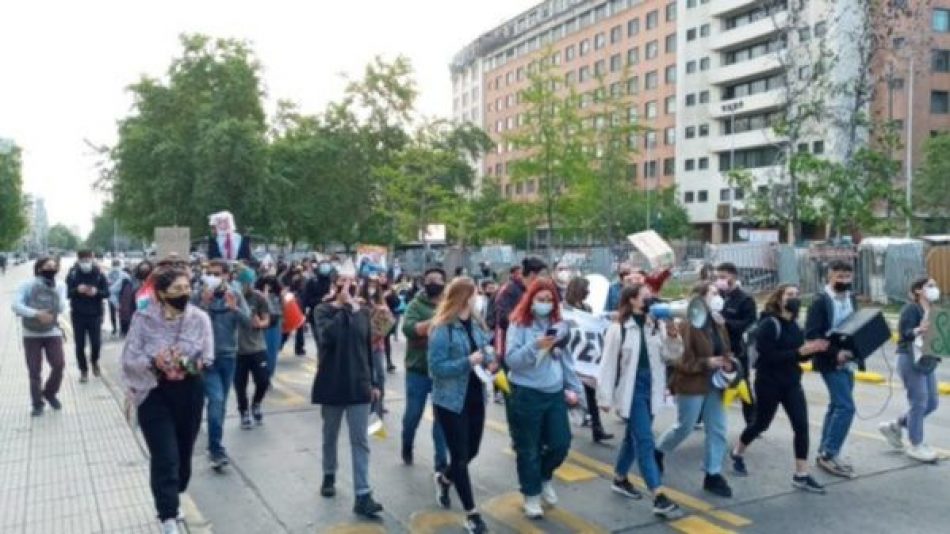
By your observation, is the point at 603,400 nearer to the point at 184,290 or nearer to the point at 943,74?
the point at 184,290

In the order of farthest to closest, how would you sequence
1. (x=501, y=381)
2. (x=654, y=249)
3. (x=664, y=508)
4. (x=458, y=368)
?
(x=654, y=249)
(x=501, y=381)
(x=664, y=508)
(x=458, y=368)

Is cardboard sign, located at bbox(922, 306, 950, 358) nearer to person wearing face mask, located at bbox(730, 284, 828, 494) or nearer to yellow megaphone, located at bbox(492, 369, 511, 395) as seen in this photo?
person wearing face mask, located at bbox(730, 284, 828, 494)

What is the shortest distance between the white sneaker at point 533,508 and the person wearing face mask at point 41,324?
6.35m

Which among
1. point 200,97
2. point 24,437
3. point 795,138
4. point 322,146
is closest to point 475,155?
point 322,146

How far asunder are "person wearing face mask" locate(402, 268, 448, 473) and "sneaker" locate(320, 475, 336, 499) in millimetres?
883

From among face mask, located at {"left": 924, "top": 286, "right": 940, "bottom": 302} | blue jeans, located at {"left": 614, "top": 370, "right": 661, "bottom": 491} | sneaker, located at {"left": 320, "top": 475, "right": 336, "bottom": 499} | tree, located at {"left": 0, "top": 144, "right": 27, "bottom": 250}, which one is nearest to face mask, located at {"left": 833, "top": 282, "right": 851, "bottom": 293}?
face mask, located at {"left": 924, "top": 286, "right": 940, "bottom": 302}

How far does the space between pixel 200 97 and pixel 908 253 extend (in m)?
30.4

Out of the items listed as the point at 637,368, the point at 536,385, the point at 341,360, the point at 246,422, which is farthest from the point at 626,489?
the point at 246,422

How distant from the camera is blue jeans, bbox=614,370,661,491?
5883mm

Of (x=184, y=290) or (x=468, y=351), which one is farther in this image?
(x=468, y=351)

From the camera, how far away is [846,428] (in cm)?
680

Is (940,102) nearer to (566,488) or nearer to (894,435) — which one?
(894,435)

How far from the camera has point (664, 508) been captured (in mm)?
5801

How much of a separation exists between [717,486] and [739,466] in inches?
26.0
